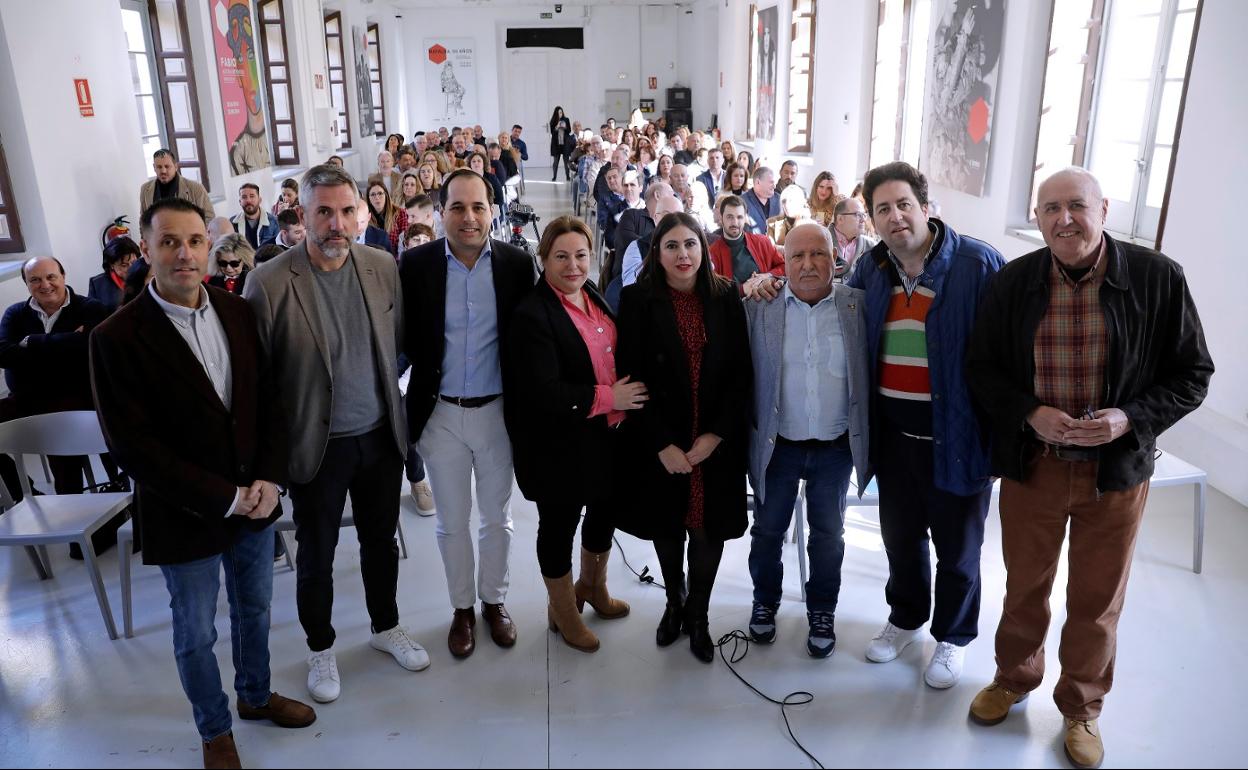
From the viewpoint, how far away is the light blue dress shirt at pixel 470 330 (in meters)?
2.78

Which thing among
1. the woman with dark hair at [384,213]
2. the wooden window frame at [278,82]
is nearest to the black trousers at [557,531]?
the woman with dark hair at [384,213]

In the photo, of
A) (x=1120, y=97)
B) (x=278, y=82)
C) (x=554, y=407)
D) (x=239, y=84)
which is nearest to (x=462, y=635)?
(x=554, y=407)

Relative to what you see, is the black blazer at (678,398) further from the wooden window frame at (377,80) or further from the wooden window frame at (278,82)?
the wooden window frame at (377,80)

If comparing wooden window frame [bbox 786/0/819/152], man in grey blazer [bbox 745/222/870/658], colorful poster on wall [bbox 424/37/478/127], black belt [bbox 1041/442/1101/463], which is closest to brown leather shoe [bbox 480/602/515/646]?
man in grey blazer [bbox 745/222/870/658]

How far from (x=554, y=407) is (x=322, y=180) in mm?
949

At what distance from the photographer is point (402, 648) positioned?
9.89ft

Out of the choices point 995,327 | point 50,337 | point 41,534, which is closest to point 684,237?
point 995,327

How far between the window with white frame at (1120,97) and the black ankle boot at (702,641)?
3.54m

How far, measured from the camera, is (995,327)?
2.42m

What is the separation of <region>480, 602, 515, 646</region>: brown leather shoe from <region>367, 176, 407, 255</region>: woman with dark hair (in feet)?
13.3

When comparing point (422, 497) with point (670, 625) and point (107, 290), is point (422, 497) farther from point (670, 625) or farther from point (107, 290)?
point (107, 290)

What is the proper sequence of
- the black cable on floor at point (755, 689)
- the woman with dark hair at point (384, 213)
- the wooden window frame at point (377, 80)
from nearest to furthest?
the black cable on floor at point (755, 689) < the woman with dark hair at point (384, 213) < the wooden window frame at point (377, 80)

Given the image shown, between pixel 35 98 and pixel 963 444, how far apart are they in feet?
21.4

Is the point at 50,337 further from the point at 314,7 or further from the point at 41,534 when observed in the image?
the point at 314,7
